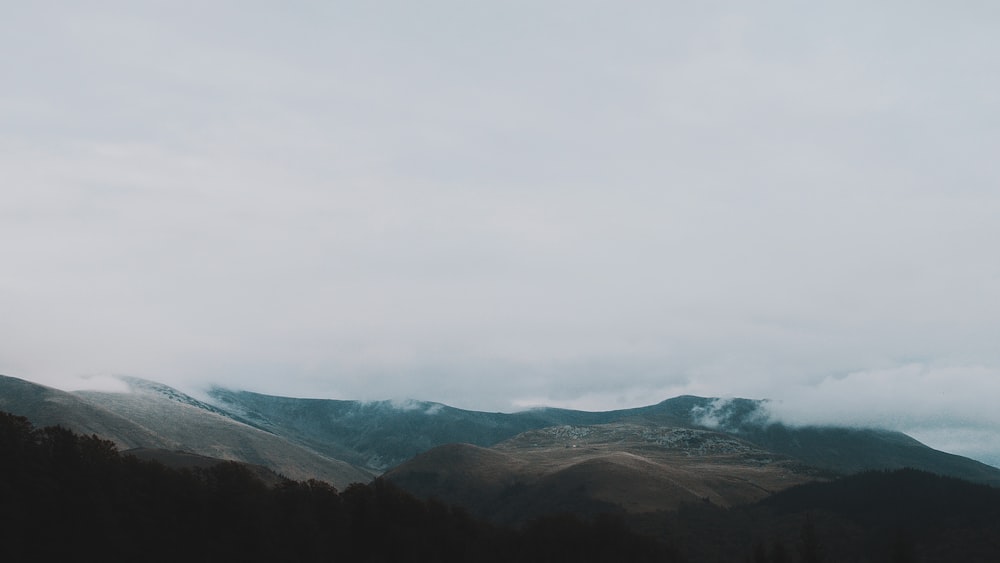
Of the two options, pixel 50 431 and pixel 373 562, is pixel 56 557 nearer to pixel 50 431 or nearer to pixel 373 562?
pixel 50 431

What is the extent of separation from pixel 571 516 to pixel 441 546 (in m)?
46.5

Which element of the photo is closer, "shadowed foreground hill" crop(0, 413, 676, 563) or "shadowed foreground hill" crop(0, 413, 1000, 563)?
"shadowed foreground hill" crop(0, 413, 676, 563)

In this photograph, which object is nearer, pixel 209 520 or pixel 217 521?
pixel 209 520

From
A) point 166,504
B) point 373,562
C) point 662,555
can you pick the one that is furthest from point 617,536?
point 166,504

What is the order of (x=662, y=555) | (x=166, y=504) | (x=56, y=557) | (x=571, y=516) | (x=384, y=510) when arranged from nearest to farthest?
(x=56, y=557) < (x=166, y=504) < (x=384, y=510) < (x=662, y=555) < (x=571, y=516)

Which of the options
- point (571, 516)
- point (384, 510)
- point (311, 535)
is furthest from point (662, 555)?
point (311, 535)

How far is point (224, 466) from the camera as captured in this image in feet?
451

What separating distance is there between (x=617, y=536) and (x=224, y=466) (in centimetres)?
8227

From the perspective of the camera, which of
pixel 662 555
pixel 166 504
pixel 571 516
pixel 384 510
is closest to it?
pixel 166 504

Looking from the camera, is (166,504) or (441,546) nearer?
(166,504)

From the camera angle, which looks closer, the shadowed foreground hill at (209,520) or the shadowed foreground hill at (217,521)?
the shadowed foreground hill at (209,520)

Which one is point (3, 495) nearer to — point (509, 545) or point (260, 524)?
point (260, 524)

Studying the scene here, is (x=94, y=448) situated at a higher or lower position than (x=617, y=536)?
higher

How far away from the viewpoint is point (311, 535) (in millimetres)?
129625
